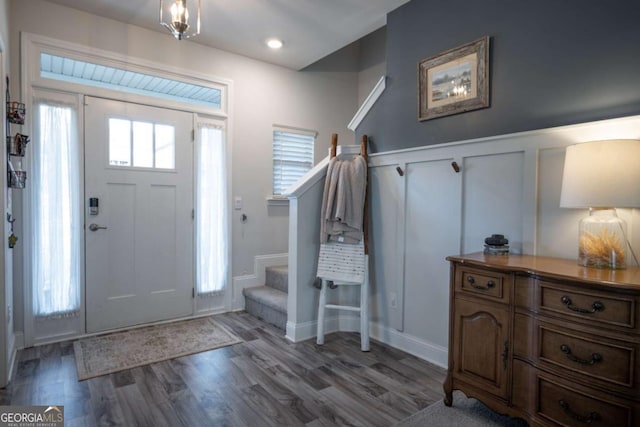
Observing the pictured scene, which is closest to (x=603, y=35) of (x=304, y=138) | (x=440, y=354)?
(x=440, y=354)

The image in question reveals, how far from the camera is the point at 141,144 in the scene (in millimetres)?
3330

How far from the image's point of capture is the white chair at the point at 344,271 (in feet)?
9.58

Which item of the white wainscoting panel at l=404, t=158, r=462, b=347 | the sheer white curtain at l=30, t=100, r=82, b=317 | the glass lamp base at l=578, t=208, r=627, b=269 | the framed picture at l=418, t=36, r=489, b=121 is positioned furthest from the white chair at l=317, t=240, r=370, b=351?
the sheer white curtain at l=30, t=100, r=82, b=317

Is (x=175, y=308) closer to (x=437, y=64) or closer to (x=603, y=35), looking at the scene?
(x=437, y=64)

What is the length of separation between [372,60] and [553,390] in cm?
416

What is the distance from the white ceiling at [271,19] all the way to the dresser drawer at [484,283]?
7.35 ft

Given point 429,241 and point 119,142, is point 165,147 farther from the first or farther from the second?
point 429,241

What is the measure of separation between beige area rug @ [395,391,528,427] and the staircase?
159 centimetres

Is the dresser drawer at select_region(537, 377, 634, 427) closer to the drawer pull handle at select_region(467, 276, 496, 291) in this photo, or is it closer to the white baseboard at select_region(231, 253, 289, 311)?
the drawer pull handle at select_region(467, 276, 496, 291)

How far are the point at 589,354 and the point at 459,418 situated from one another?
0.79 m

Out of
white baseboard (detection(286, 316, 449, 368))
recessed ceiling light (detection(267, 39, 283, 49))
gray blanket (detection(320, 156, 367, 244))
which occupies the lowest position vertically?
white baseboard (detection(286, 316, 449, 368))

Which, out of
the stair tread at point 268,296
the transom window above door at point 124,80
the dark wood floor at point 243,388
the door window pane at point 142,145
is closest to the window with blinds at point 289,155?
the transom window above door at point 124,80

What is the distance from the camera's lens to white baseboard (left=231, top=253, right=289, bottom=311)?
3855 mm

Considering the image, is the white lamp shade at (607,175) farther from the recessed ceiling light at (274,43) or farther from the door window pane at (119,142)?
the door window pane at (119,142)
